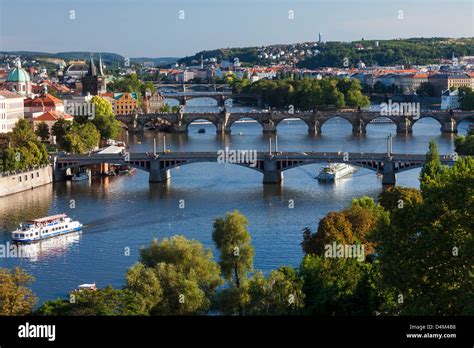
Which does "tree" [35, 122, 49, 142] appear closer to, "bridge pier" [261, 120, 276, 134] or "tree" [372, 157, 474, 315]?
"bridge pier" [261, 120, 276, 134]

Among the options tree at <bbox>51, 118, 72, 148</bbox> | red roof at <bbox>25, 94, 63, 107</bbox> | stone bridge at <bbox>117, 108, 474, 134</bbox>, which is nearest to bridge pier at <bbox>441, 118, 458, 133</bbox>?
stone bridge at <bbox>117, 108, 474, 134</bbox>

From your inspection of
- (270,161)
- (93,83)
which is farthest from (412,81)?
(270,161)

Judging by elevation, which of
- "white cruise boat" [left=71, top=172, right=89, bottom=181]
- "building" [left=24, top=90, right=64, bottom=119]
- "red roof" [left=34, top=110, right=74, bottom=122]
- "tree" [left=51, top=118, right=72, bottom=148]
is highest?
"building" [left=24, top=90, right=64, bottom=119]

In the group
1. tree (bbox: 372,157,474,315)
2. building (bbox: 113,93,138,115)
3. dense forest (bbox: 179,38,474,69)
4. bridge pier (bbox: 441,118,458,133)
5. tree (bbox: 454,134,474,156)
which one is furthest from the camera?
dense forest (bbox: 179,38,474,69)

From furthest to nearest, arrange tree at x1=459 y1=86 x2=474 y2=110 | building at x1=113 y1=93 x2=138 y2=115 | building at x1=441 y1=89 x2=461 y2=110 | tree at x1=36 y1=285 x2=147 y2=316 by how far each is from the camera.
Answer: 1. building at x1=441 y1=89 x2=461 y2=110
2. tree at x1=459 y1=86 x2=474 y2=110
3. building at x1=113 y1=93 x2=138 y2=115
4. tree at x1=36 y1=285 x2=147 y2=316

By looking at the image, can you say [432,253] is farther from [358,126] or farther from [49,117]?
[358,126]

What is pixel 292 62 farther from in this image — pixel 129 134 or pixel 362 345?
pixel 362 345

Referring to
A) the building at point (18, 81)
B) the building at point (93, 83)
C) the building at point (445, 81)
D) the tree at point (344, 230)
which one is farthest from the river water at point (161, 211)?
the building at point (445, 81)
